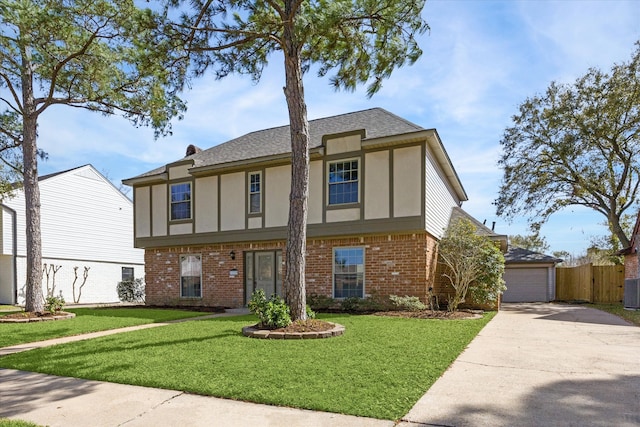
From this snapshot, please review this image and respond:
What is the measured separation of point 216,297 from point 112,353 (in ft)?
27.6

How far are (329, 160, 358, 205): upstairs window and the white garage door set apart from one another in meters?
12.1

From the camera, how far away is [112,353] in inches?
242

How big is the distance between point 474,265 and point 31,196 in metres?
12.4

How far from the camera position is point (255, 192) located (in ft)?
45.7

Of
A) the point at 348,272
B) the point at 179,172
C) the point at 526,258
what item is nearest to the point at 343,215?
the point at 348,272

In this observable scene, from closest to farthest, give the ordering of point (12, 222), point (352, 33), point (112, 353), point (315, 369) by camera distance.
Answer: point (315, 369), point (112, 353), point (352, 33), point (12, 222)

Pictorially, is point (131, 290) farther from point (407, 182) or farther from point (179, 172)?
point (407, 182)

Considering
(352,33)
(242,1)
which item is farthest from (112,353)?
(352,33)

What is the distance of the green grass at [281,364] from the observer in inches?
158

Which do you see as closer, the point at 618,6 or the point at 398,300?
the point at 618,6

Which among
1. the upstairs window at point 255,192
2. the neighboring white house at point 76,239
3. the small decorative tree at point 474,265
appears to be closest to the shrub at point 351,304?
the small decorative tree at point 474,265

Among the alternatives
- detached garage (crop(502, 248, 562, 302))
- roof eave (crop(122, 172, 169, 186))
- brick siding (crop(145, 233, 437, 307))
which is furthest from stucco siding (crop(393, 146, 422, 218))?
detached garage (crop(502, 248, 562, 302))

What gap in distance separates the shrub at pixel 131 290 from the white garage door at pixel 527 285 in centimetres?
1891

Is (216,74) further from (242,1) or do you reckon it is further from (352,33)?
(352,33)
